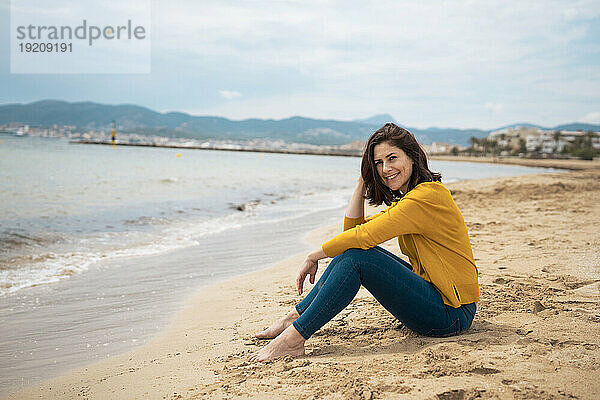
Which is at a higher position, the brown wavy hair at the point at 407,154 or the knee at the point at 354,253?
the brown wavy hair at the point at 407,154

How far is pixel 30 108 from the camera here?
11300cm

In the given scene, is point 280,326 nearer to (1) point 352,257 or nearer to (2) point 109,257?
(1) point 352,257

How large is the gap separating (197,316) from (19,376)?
4.27 feet

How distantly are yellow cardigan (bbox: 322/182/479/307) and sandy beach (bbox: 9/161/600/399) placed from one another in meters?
0.32

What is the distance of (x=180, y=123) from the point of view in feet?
469

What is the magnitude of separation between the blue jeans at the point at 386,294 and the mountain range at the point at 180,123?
102 metres

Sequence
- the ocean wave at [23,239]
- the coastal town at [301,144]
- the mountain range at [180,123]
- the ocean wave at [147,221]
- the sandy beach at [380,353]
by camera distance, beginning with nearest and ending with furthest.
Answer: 1. the sandy beach at [380,353]
2. the ocean wave at [23,239]
3. the ocean wave at [147,221]
4. the coastal town at [301,144]
5. the mountain range at [180,123]

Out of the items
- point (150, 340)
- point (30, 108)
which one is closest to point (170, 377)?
point (150, 340)

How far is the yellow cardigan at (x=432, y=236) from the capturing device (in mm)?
2303

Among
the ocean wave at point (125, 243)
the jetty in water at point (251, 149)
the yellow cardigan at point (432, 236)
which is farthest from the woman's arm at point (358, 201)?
the jetty in water at point (251, 149)

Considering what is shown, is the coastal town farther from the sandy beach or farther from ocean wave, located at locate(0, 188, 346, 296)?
the sandy beach

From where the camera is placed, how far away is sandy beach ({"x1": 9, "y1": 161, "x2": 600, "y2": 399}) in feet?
6.19

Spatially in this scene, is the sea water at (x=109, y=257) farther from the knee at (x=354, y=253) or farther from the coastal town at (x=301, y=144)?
the coastal town at (x=301, y=144)

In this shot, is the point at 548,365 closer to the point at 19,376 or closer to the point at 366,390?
the point at 366,390
